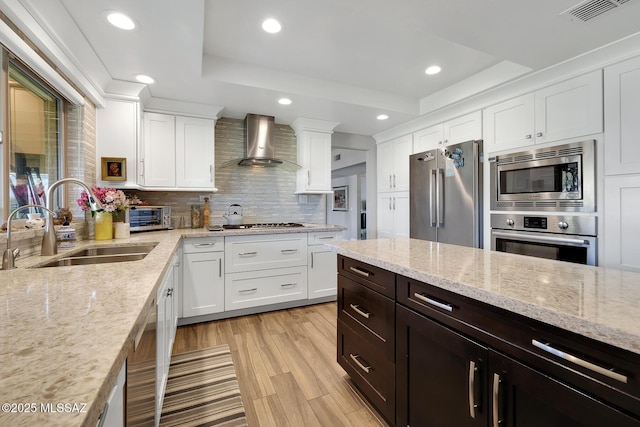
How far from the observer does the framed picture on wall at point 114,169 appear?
2.56 meters

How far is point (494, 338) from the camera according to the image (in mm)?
930

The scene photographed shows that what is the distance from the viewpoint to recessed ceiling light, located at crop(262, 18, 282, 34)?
1995 millimetres

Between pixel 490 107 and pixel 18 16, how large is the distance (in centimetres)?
357

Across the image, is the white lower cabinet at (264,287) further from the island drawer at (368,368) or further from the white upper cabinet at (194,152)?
the island drawer at (368,368)

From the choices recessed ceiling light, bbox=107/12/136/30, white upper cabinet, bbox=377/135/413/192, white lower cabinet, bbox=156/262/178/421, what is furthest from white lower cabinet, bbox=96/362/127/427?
white upper cabinet, bbox=377/135/413/192

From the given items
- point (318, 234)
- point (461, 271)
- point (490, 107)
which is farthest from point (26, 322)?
point (490, 107)

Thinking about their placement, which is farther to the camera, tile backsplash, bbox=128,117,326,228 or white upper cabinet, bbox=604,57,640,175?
tile backsplash, bbox=128,117,326,228

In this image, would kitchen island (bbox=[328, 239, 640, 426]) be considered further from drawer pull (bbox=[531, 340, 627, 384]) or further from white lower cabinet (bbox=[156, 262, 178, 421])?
white lower cabinet (bbox=[156, 262, 178, 421])

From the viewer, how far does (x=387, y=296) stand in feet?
4.71

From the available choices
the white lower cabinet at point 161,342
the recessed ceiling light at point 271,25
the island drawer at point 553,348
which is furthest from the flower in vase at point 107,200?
the island drawer at point 553,348

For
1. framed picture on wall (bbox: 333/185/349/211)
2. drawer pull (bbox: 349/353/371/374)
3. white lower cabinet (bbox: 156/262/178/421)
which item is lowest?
drawer pull (bbox: 349/353/371/374)

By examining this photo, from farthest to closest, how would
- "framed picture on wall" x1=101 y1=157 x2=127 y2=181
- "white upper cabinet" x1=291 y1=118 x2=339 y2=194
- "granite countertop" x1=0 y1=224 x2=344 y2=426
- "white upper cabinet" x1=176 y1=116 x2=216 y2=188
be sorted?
"white upper cabinet" x1=291 y1=118 x2=339 y2=194 → "white upper cabinet" x1=176 y1=116 x2=216 y2=188 → "framed picture on wall" x1=101 y1=157 x2=127 y2=181 → "granite countertop" x1=0 y1=224 x2=344 y2=426

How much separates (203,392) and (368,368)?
109cm

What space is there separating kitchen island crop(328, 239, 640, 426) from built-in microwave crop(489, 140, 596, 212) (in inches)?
49.2
